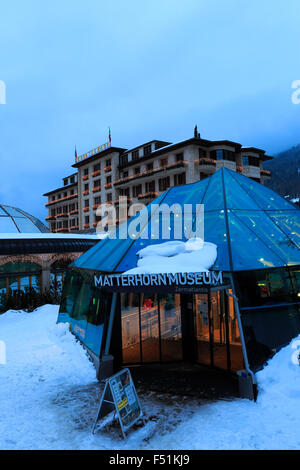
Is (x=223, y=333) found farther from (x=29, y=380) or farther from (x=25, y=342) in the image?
(x=25, y=342)

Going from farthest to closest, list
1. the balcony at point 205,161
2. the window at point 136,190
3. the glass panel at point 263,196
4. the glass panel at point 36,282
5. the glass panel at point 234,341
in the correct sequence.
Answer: the window at point 136,190 < the balcony at point 205,161 < the glass panel at point 36,282 < the glass panel at point 263,196 < the glass panel at point 234,341

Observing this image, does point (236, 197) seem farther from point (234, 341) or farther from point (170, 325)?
point (170, 325)

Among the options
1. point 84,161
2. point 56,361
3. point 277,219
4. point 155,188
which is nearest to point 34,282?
point 56,361

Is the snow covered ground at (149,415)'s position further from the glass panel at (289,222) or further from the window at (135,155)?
the window at (135,155)

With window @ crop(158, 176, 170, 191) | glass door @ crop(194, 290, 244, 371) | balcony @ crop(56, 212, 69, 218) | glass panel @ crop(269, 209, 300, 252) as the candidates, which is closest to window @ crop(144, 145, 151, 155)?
window @ crop(158, 176, 170, 191)

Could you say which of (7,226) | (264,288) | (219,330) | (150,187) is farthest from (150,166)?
(264,288)

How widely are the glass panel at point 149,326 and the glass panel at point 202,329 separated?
1.82m

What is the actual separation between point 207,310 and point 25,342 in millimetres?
9869

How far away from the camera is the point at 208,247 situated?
11.6 metres

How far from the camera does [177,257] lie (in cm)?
1173

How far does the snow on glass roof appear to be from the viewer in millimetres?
11242

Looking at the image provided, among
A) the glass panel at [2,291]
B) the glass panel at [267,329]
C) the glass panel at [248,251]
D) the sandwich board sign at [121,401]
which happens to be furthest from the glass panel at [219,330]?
the glass panel at [2,291]

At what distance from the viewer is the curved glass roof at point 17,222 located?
29966 millimetres

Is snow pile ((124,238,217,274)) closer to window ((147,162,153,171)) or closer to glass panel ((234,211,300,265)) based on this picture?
glass panel ((234,211,300,265))
